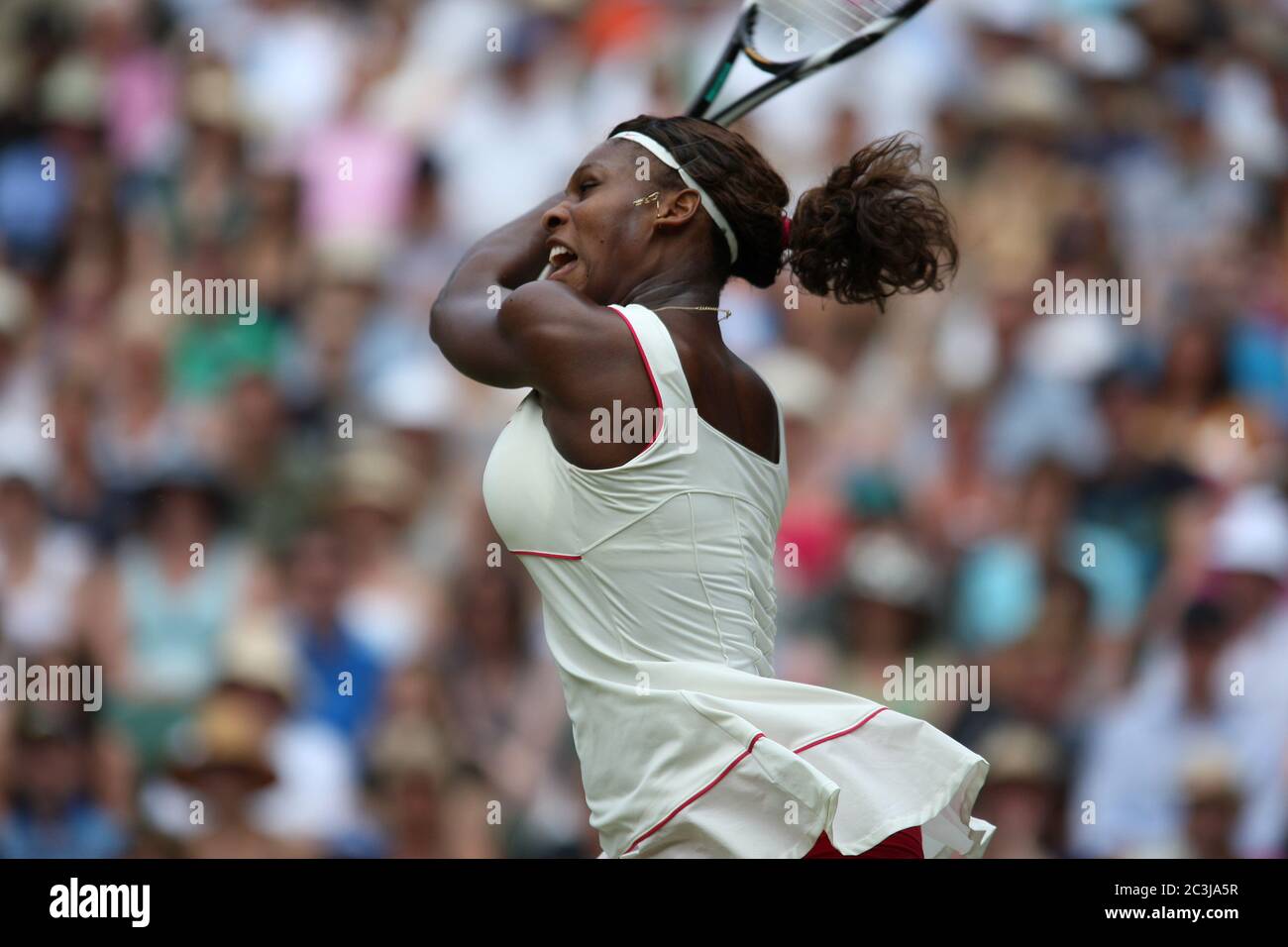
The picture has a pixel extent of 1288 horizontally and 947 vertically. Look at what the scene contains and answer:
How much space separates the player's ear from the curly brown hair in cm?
5

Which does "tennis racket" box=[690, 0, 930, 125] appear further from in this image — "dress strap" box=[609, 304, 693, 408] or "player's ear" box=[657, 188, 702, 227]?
"dress strap" box=[609, 304, 693, 408]

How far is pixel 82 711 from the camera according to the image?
5273 mm

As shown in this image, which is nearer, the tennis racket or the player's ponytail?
the player's ponytail

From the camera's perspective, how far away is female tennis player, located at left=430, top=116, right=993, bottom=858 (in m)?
2.95

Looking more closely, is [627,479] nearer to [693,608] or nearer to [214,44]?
[693,608]

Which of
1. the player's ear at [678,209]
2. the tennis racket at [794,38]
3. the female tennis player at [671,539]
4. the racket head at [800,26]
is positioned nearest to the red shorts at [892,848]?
the female tennis player at [671,539]

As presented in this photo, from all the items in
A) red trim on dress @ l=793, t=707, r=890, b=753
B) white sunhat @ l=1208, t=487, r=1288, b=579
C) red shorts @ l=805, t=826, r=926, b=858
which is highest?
white sunhat @ l=1208, t=487, r=1288, b=579

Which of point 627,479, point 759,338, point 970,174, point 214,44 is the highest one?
point 214,44

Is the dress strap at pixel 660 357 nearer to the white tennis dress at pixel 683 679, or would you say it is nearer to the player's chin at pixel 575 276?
the white tennis dress at pixel 683 679

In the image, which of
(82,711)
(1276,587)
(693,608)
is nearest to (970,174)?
(1276,587)

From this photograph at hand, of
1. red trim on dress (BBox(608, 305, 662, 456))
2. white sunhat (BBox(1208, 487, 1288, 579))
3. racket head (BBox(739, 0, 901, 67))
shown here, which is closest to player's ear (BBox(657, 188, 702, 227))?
red trim on dress (BBox(608, 305, 662, 456))

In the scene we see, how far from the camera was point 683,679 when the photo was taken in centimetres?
300

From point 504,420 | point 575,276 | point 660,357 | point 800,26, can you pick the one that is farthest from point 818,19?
point 504,420

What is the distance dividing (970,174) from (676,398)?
3.48 meters
